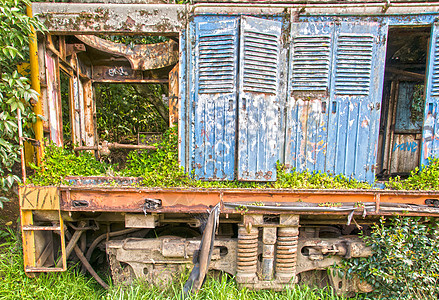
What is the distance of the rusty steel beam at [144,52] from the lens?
3.85m

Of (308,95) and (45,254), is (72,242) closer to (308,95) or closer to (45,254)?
(45,254)

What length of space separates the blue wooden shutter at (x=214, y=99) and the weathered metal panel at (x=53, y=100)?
202 cm

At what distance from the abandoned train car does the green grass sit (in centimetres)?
14

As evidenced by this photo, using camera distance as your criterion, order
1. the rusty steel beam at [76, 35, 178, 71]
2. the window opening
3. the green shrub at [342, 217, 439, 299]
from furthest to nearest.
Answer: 1. the window opening
2. the rusty steel beam at [76, 35, 178, 71]
3. the green shrub at [342, 217, 439, 299]

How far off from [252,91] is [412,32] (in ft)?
9.05

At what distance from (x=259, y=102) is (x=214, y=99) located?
0.61 metres

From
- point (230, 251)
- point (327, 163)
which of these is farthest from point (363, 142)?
point (230, 251)

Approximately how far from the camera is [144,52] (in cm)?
389

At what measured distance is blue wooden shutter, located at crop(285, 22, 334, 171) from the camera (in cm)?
307

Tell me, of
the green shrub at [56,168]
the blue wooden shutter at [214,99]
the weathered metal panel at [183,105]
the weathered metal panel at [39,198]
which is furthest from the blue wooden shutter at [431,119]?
the weathered metal panel at [39,198]

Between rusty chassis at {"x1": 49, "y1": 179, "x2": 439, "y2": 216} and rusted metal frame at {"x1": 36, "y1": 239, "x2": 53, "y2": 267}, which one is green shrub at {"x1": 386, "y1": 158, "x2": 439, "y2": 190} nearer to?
rusty chassis at {"x1": 49, "y1": 179, "x2": 439, "y2": 216}

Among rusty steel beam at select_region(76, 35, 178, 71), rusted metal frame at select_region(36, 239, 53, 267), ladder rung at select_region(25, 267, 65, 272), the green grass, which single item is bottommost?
the green grass

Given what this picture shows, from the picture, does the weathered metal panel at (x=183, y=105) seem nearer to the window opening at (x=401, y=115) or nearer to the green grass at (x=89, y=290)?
the green grass at (x=89, y=290)

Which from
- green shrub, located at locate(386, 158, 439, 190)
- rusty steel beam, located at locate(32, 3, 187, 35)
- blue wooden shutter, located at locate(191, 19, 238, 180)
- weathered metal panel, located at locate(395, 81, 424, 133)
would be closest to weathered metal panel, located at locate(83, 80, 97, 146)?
rusty steel beam, located at locate(32, 3, 187, 35)
